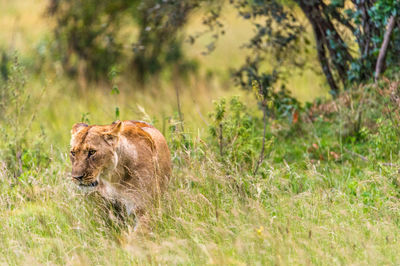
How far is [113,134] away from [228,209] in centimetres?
115

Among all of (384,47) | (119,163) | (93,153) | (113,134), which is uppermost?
(384,47)

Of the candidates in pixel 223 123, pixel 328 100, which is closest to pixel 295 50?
pixel 328 100

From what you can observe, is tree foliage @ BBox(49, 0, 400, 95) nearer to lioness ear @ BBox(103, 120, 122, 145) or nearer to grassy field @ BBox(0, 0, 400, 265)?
grassy field @ BBox(0, 0, 400, 265)

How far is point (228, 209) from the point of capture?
508 cm

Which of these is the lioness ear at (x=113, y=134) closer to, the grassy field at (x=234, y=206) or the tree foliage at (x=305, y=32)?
the grassy field at (x=234, y=206)

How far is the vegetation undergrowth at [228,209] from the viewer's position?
4.34 metres

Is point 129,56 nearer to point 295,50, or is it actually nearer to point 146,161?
point 295,50

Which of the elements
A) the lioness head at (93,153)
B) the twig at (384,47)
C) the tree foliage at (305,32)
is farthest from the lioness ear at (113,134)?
the twig at (384,47)

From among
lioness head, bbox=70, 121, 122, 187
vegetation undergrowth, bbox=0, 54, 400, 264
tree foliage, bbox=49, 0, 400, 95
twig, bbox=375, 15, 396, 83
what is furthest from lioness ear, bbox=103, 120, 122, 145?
twig, bbox=375, 15, 396, 83

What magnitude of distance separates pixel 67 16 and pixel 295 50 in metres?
5.96

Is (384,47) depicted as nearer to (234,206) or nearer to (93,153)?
(234,206)

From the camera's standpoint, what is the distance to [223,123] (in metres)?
6.07

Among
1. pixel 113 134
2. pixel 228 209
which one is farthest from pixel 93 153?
pixel 228 209

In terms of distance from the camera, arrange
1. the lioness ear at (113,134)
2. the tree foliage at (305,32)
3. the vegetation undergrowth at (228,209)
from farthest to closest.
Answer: the tree foliage at (305,32) → the lioness ear at (113,134) → the vegetation undergrowth at (228,209)
